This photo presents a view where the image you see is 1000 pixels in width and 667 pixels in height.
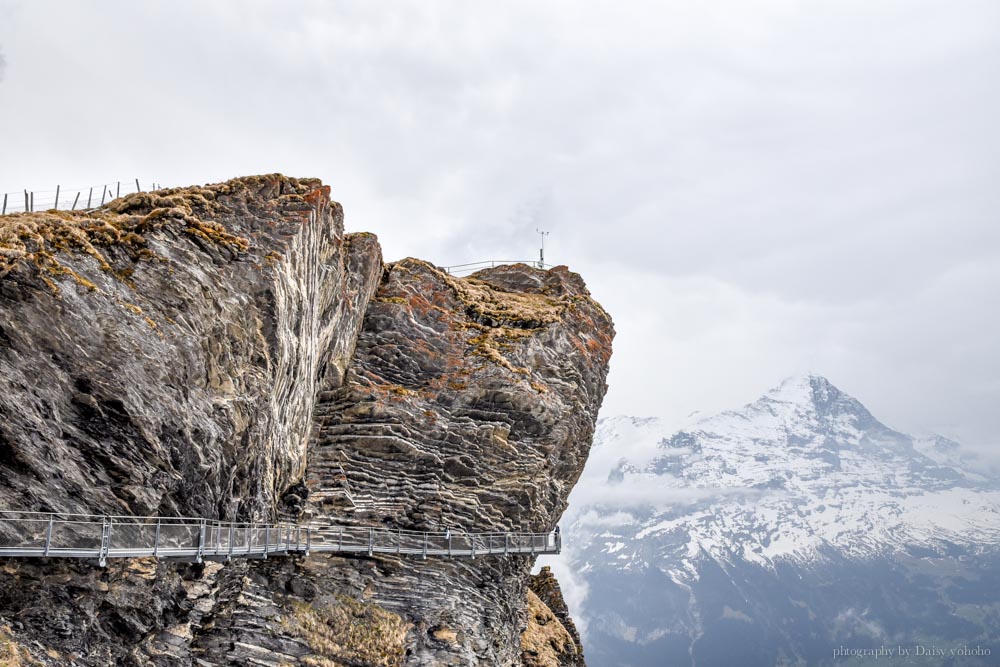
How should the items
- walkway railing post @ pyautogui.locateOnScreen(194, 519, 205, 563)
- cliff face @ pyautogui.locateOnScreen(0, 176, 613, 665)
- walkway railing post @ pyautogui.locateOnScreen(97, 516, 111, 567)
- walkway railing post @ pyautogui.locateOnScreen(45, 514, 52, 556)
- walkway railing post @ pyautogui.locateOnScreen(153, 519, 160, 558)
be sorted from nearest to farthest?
walkway railing post @ pyautogui.locateOnScreen(45, 514, 52, 556) → walkway railing post @ pyautogui.locateOnScreen(97, 516, 111, 567) → cliff face @ pyautogui.locateOnScreen(0, 176, 613, 665) → walkway railing post @ pyautogui.locateOnScreen(153, 519, 160, 558) → walkway railing post @ pyautogui.locateOnScreen(194, 519, 205, 563)

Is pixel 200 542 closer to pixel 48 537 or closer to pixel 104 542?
pixel 104 542

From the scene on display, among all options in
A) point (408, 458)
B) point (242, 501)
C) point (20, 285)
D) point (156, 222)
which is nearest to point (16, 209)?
point (156, 222)

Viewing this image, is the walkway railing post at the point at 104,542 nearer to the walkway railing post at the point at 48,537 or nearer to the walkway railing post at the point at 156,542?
the walkway railing post at the point at 48,537

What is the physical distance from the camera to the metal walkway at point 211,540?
26938 mm

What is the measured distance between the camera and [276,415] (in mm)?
40688

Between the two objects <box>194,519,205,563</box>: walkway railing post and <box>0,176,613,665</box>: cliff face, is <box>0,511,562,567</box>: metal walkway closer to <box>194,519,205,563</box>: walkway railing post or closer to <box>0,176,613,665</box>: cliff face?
<box>194,519,205,563</box>: walkway railing post

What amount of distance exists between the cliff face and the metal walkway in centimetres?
118

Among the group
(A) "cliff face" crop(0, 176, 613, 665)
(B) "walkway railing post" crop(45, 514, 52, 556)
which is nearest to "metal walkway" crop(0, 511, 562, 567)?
(B) "walkway railing post" crop(45, 514, 52, 556)

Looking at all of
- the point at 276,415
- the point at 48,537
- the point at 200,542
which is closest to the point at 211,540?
the point at 200,542

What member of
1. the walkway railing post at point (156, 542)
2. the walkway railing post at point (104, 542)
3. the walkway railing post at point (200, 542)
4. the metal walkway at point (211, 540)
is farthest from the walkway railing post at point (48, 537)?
the walkway railing post at point (200, 542)

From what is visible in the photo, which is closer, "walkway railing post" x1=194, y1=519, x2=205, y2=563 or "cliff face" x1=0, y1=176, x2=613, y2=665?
"cliff face" x1=0, y1=176, x2=613, y2=665

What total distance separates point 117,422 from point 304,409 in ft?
48.3

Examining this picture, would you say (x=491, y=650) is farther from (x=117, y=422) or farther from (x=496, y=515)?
(x=117, y=422)

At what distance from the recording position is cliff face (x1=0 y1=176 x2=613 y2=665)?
29.9 meters
